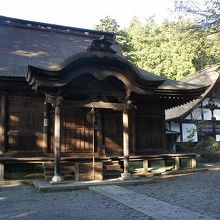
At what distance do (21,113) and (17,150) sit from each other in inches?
56.1

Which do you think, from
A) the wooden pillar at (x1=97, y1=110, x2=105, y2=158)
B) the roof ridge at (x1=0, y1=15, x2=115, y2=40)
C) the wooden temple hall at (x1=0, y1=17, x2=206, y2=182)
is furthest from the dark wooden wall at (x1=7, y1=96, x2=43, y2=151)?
the roof ridge at (x1=0, y1=15, x2=115, y2=40)

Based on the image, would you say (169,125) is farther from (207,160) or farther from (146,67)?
(146,67)

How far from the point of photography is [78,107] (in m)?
13.2

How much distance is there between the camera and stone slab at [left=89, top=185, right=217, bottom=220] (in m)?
6.52

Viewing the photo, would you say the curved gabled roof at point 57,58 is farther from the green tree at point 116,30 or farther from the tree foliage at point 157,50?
the green tree at point 116,30

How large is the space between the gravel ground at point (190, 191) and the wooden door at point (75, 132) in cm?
353

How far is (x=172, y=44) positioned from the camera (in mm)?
37031

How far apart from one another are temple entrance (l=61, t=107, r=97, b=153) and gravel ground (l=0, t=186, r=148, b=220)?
147 inches

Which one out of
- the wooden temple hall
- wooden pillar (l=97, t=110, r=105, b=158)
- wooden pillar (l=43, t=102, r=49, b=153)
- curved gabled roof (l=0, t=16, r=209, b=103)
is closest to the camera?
curved gabled roof (l=0, t=16, r=209, b=103)

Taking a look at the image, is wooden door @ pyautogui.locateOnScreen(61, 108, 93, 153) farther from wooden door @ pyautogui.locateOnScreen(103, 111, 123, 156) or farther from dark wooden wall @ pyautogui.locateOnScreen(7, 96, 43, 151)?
dark wooden wall @ pyautogui.locateOnScreen(7, 96, 43, 151)

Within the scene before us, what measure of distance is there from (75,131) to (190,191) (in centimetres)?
584

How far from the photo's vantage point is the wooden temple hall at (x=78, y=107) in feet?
36.8

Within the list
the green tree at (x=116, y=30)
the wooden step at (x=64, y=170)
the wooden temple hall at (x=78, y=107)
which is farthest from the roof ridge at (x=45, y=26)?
the green tree at (x=116, y=30)

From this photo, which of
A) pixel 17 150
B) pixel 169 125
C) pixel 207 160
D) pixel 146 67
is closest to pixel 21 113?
pixel 17 150
